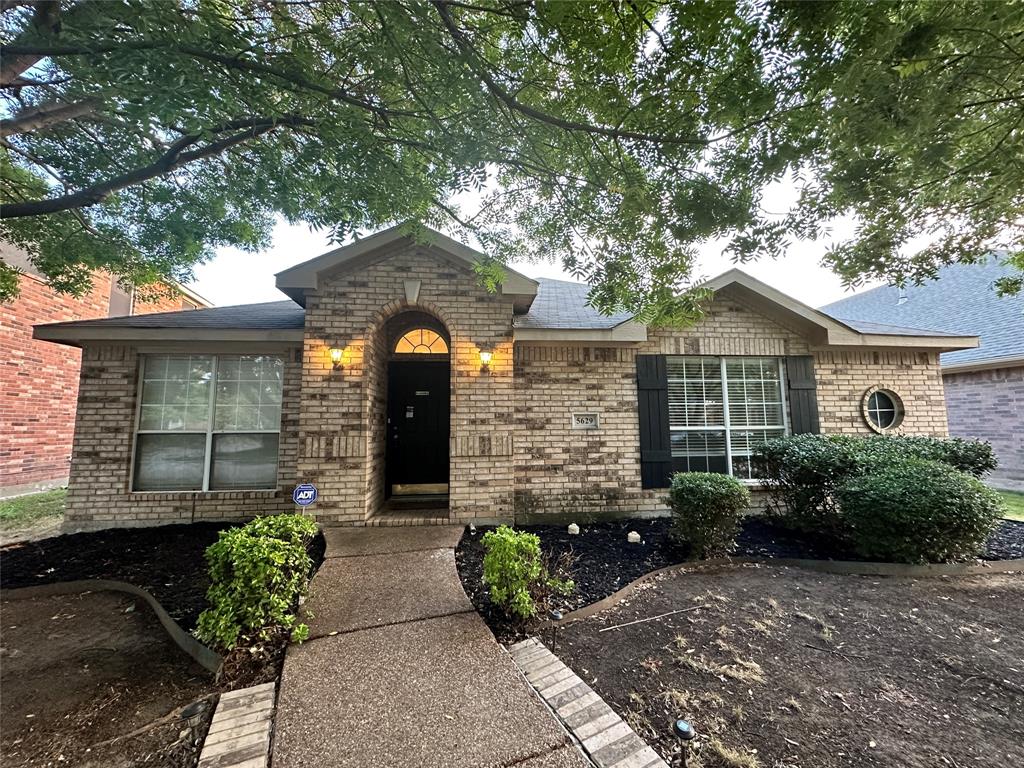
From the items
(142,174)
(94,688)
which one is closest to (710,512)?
(94,688)

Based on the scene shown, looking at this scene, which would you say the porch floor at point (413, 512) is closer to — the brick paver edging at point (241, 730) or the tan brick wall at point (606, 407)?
the tan brick wall at point (606, 407)

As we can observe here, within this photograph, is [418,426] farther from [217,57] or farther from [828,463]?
[828,463]

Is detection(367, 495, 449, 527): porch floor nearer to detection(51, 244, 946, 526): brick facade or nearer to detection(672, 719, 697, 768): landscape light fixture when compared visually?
detection(51, 244, 946, 526): brick facade

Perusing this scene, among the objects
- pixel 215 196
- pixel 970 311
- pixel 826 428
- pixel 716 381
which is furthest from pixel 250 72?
pixel 970 311

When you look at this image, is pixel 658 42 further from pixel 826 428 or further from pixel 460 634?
pixel 826 428

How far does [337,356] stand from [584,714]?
464 centimetres

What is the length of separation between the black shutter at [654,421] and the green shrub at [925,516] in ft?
7.30

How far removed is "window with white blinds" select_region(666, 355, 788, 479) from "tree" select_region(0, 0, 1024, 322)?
7.02 feet

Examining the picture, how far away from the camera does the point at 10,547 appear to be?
4828mm

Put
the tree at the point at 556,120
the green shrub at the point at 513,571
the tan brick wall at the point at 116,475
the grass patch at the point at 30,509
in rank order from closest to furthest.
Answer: the tree at the point at 556,120 → the green shrub at the point at 513,571 → the tan brick wall at the point at 116,475 → the grass patch at the point at 30,509

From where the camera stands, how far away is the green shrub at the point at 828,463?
4908 mm

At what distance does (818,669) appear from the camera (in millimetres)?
2518

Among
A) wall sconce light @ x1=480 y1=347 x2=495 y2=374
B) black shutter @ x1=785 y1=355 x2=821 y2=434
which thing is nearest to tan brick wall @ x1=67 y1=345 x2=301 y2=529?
wall sconce light @ x1=480 y1=347 x2=495 y2=374

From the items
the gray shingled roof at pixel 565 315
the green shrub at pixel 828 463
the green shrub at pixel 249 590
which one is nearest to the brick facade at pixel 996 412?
the green shrub at pixel 828 463
